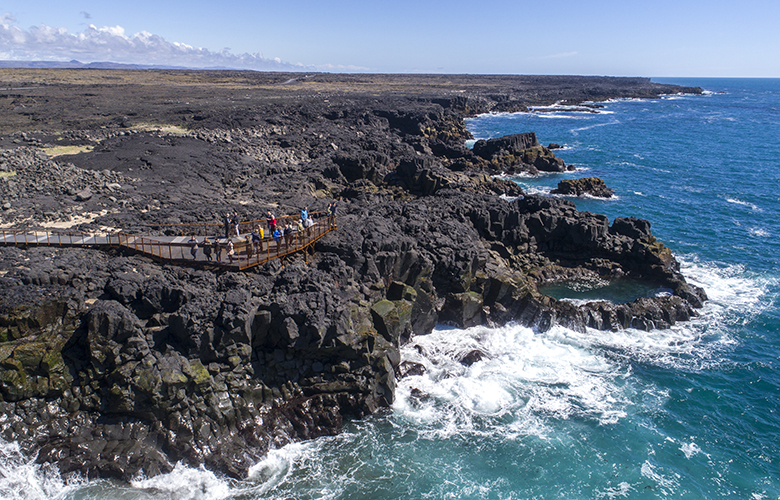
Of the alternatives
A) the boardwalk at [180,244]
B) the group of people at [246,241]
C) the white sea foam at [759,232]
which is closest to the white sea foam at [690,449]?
the boardwalk at [180,244]

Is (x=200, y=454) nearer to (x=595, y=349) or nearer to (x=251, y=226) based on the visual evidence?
(x=251, y=226)

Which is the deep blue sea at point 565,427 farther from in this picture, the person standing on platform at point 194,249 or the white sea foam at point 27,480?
the person standing on platform at point 194,249

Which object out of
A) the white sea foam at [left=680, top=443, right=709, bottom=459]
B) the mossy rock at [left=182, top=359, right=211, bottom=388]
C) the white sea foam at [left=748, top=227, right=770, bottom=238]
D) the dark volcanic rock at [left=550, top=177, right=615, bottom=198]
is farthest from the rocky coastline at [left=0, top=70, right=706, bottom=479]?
the white sea foam at [left=748, top=227, right=770, bottom=238]

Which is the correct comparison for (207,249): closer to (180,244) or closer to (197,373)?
(180,244)

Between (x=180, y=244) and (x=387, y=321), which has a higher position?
(x=180, y=244)

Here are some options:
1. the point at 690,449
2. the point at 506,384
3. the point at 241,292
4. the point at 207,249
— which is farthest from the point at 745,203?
the point at 207,249

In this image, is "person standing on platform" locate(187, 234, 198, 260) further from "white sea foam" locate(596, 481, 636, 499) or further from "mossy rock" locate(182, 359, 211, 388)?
"white sea foam" locate(596, 481, 636, 499)
